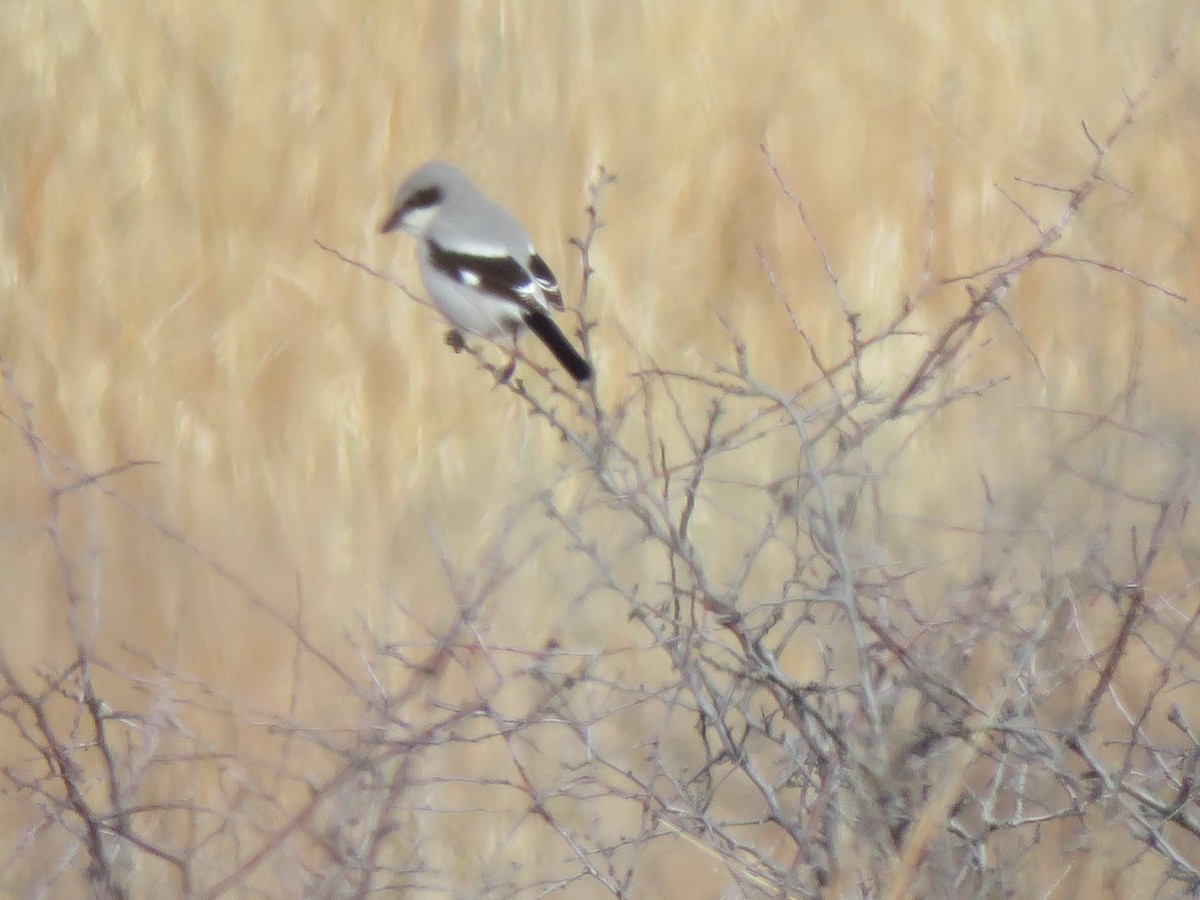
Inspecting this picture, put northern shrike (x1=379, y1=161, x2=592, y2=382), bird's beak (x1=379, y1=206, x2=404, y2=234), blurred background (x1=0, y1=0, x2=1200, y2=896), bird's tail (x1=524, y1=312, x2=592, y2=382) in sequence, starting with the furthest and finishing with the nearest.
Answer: blurred background (x1=0, y1=0, x2=1200, y2=896), bird's beak (x1=379, y1=206, x2=404, y2=234), northern shrike (x1=379, y1=161, x2=592, y2=382), bird's tail (x1=524, y1=312, x2=592, y2=382)

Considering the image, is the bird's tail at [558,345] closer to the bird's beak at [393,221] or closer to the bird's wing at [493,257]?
the bird's wing at [493,257]

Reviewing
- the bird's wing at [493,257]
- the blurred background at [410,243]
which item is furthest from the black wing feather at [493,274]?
the blurred background at [410,243]

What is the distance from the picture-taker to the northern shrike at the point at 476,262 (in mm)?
3189

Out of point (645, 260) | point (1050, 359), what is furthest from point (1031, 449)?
point (645, 260)

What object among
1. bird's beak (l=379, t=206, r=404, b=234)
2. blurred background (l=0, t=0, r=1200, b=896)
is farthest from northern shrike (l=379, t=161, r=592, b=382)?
blurred background (l=0, t=0, r=1200, b=896)

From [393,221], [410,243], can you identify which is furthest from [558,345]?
[410,243]

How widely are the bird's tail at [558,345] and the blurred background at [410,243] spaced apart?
87 centimetres

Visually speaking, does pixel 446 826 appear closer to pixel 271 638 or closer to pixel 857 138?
pixel 271 638

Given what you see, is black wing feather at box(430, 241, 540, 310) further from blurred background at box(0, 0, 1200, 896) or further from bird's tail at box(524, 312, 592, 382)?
blurred background at box(0, 0, 1200, 896)

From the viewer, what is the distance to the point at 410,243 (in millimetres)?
4203

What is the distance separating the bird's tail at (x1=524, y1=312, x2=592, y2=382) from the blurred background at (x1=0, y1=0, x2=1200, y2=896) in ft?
2.84

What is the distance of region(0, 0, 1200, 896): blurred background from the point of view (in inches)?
157

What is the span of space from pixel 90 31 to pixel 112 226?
1.84 ft

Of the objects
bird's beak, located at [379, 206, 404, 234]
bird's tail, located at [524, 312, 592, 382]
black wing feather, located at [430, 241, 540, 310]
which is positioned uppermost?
bird's beak, located at [379, 206, 404, 234]
